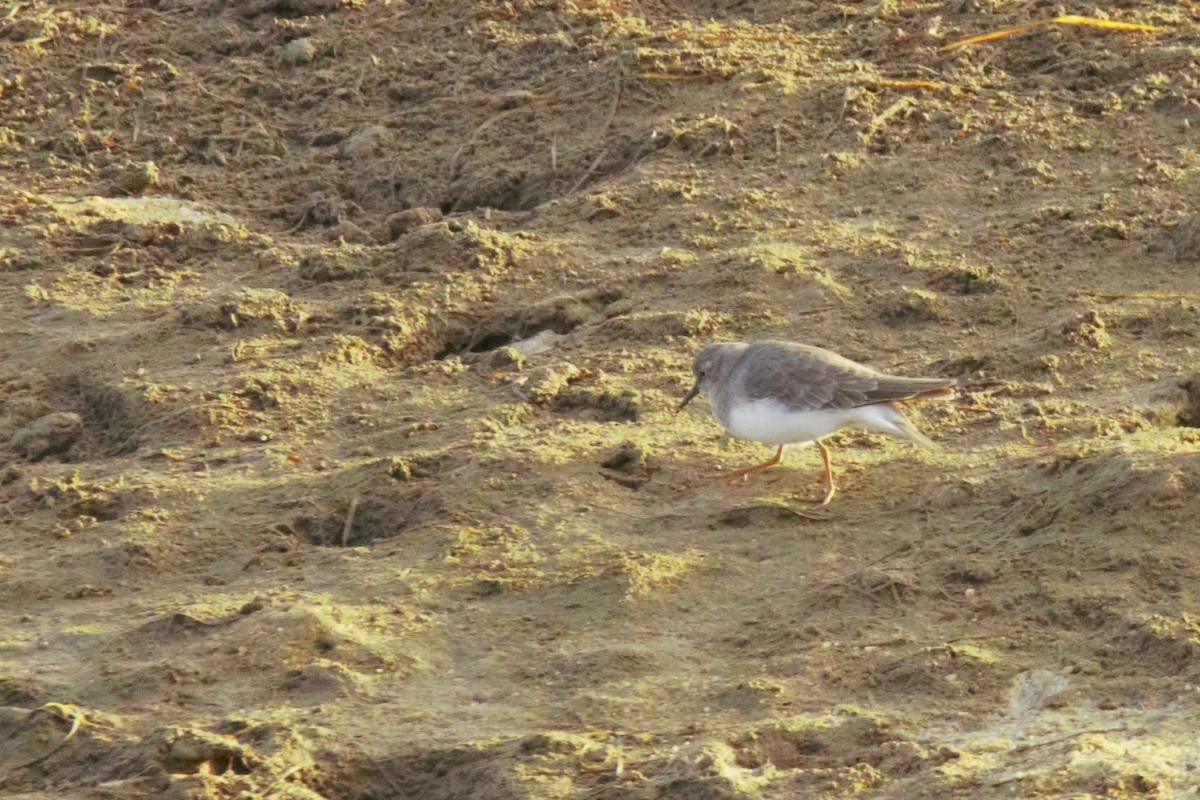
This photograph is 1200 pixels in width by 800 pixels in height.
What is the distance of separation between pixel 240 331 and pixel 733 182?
236 cm

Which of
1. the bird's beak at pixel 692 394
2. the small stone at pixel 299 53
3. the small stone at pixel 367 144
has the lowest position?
the bird's beak at pixel 692 394

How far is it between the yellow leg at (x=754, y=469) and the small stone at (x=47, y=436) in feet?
8.25

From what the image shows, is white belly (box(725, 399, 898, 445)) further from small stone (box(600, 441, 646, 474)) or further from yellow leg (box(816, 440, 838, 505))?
small stone (box(600, 441, 646, 474))

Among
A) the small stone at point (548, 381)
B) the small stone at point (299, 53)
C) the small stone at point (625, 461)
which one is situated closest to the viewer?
the small stone at point (625, 461)

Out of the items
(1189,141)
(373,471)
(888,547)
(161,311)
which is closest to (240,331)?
(161,311)

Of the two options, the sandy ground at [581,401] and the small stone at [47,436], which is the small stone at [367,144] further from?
the small stone at [47,436]

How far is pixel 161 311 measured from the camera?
837 centimetres

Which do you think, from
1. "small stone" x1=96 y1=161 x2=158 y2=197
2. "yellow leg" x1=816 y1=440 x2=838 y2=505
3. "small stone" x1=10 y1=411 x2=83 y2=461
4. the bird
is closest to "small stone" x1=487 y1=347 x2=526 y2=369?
the bird

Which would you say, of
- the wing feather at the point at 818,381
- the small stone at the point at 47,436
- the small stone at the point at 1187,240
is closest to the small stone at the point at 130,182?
the small stone at the point at 47,436

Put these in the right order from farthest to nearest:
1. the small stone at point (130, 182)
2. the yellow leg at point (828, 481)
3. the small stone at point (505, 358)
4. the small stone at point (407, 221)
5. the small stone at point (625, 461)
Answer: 1. the small stone at point (130, 182)
2. the small stone at point (407, 221)
3. the small stone at point (505, 358)
4. the small stone at point (625, 461)
5. the yellow leg at point (828, 481)

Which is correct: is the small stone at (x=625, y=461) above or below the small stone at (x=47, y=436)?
above

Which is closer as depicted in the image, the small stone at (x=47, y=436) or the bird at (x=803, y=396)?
the bird at (x=803, y=396)

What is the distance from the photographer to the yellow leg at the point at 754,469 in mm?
7071

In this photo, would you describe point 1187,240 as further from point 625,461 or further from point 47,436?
point 47,436
